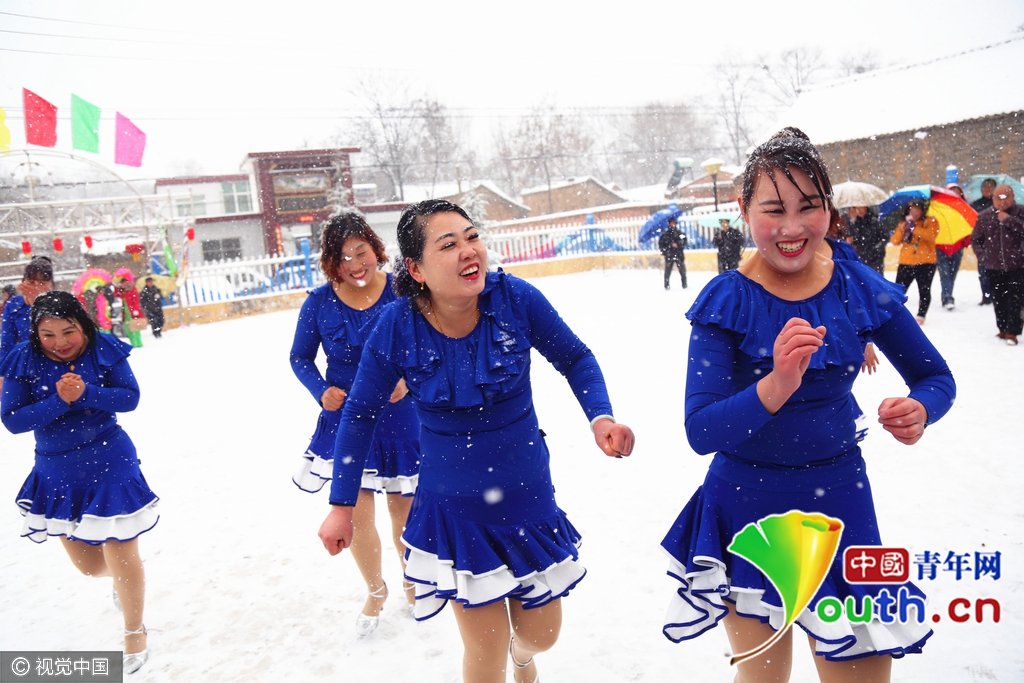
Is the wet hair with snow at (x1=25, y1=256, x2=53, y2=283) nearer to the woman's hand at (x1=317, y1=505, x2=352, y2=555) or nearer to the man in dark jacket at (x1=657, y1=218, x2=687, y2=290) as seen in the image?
the woman's hand at (x1=317, y1=505, x2=352, y2=555)

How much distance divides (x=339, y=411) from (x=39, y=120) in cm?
1531

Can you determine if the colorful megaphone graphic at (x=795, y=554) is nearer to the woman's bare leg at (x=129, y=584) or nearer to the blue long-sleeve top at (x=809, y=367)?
the blue long-sleeve top at (x=809, y=367)

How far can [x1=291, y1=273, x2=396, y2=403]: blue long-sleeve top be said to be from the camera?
343 centimetres

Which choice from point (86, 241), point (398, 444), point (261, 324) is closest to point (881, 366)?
point (398, 444)

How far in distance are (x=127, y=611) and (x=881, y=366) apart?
25.1 ft

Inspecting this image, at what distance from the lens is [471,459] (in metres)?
2.21

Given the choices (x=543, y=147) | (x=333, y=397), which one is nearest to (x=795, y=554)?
(x=333, y=397)

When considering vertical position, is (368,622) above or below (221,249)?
below

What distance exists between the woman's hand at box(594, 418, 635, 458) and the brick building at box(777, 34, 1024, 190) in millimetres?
22377

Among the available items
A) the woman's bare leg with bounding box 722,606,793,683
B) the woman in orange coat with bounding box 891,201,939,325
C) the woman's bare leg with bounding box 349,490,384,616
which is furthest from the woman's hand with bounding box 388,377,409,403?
the woman in orange coat with bounding box 891,201,939,325

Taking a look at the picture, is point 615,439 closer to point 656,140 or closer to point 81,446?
point 81,446

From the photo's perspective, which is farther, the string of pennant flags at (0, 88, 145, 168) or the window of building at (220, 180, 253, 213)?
the window of building at (220, 180, 253, 213)

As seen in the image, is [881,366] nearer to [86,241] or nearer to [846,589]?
[846,589]

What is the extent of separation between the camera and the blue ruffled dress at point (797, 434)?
1.73m
